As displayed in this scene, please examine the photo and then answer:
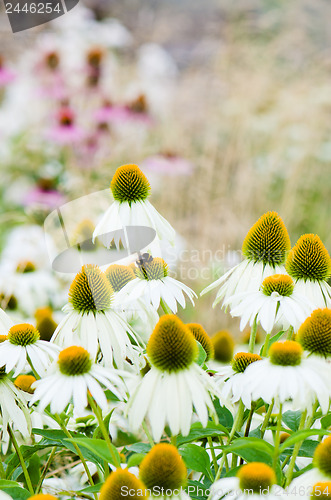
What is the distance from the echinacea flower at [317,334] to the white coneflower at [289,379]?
2cm

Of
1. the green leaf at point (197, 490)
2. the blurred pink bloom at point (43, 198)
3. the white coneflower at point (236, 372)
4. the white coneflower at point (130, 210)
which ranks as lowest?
the blurred pink bloom at point (43, 198)

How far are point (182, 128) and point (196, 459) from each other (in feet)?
7.95

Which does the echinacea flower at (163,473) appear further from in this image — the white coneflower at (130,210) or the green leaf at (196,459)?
the white coneflower at (130,210)

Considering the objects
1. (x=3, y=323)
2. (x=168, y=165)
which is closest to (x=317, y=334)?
(x=3, y=323)

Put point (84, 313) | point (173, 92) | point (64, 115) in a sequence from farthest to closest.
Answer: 1. point (173, 92)
2. point (64, 115)
3. point (84, 313)

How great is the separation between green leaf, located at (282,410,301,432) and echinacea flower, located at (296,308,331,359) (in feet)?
0.45

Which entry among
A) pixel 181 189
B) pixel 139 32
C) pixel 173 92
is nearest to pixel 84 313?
pixel 181 189

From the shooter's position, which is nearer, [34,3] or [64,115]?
[34,3]

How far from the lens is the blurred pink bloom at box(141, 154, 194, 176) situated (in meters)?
2.23

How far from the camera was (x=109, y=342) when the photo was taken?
57cm

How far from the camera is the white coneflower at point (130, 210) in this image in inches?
25.6

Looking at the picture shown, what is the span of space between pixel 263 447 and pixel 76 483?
1.42 ft

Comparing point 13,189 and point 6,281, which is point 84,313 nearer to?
point 6,281

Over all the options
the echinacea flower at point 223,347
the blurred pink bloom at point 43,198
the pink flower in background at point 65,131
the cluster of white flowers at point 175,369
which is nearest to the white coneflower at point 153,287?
the cluster of white flowers at point 175,369
